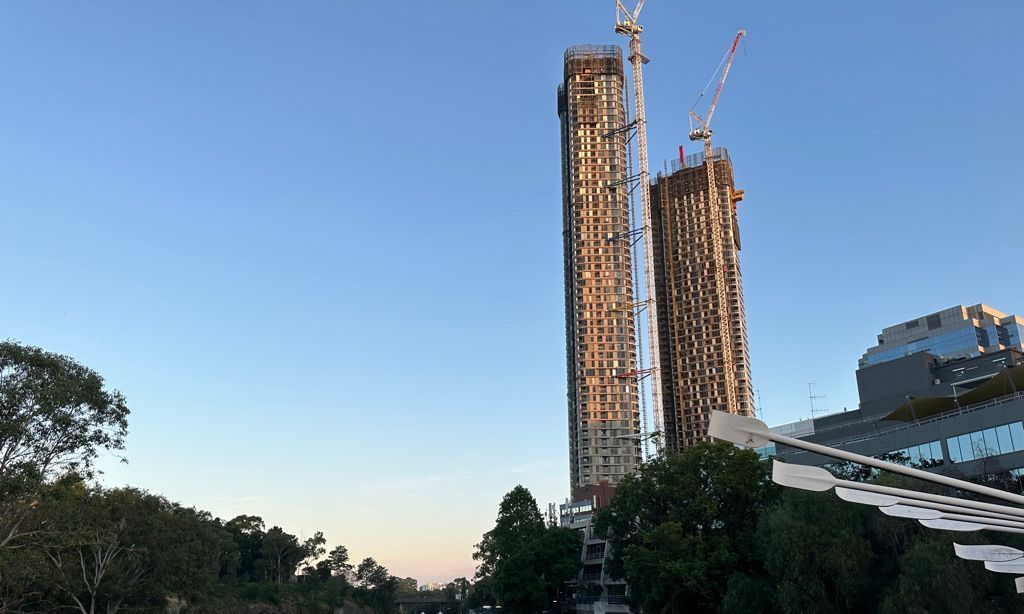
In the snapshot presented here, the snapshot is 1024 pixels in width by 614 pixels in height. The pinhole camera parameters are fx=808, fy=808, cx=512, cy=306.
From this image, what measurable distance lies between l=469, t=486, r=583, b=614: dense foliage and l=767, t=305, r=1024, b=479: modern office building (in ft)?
97.3

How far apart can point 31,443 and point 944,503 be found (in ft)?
140

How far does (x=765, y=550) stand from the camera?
5272cm

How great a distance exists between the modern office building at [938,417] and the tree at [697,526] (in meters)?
11.2

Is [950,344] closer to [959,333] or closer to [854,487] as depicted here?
[959,333]

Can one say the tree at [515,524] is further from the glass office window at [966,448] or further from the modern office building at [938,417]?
the glass office window at [966,448]

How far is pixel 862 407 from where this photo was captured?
313ft

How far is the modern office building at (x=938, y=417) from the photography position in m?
55.1

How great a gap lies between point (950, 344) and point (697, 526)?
13177 centimetres

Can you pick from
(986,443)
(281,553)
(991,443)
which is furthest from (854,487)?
(281,553)

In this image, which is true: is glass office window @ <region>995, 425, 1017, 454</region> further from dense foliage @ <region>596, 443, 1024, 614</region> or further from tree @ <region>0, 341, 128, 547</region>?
tree @ <region>0, 341, 128, 547</region>

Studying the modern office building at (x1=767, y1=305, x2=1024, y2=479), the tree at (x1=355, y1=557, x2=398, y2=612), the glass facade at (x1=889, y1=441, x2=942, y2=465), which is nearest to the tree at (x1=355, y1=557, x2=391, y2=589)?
the tree at (x1=355, y1=557, x2=398, y2=612)

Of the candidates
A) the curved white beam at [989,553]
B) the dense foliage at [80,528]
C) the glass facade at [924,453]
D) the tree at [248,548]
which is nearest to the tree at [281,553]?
the tree at [248,548]

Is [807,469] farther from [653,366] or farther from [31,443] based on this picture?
[653,366]

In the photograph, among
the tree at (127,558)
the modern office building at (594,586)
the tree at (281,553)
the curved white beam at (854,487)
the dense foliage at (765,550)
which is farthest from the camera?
the tree at (281,553)
